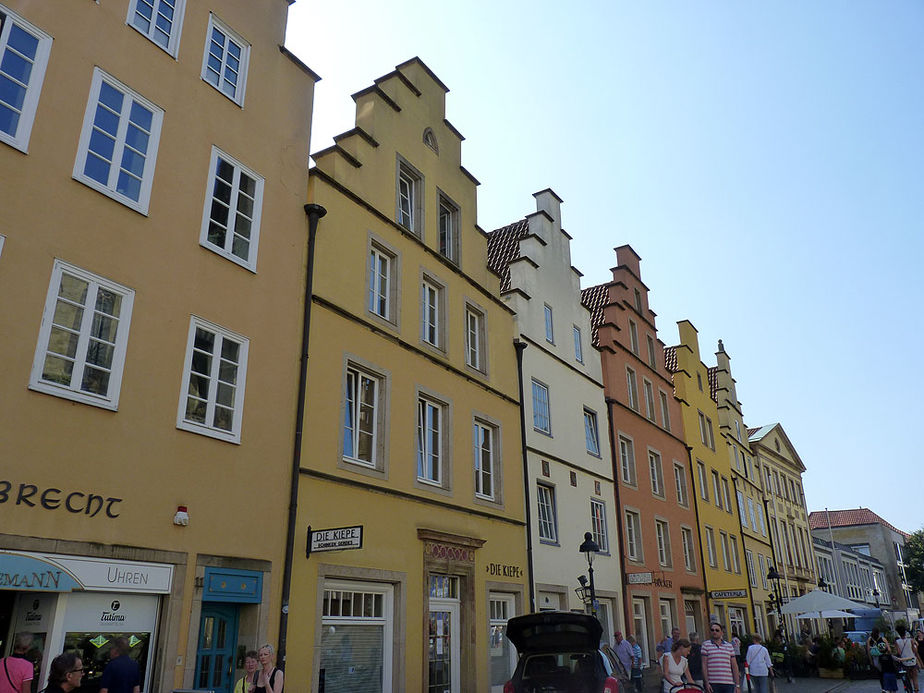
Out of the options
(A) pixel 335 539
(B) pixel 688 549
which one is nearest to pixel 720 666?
(A) pixel 335 539

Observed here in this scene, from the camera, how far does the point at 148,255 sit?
11.2 metres

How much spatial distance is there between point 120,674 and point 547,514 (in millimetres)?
13655

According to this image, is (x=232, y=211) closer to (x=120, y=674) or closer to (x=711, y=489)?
(x=120, y=674)

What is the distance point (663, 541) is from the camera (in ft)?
91.2

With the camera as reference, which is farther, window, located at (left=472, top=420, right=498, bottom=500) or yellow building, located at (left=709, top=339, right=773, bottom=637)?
yellow building, located at (left=709, top=339, right=773, bottom=637)

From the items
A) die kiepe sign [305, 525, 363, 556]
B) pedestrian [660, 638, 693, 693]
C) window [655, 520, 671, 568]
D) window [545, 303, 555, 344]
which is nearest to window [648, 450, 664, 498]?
window [655, 520, 671, 568]

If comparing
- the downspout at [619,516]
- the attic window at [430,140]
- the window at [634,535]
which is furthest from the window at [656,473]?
the attic window at [430,140]

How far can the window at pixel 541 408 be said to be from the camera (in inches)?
850

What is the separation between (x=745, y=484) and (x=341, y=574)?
33.9 m

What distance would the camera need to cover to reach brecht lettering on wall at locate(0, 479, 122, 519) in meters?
8.80

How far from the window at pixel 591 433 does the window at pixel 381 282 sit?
10021 mm

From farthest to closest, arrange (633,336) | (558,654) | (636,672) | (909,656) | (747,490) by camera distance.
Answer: (747,490)
(633,336)
(636,672)
(909,656)
(558,654)

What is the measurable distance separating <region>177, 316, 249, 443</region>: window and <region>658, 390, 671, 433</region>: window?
881 inches

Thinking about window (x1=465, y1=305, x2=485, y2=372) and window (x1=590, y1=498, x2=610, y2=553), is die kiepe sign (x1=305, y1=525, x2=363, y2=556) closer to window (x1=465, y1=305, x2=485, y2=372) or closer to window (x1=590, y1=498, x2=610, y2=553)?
window (x1=465, y1=305, x2=485, y2=372)
